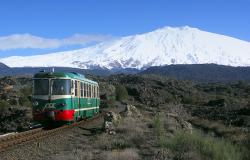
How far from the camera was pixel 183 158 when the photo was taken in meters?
15.0

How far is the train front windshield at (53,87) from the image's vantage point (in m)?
26.2

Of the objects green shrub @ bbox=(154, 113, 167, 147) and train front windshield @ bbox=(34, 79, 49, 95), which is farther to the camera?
train front windshield @ bbox=(34, 79, 49, 95)

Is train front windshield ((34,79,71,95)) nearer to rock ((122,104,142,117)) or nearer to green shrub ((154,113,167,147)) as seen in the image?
green shrub ((154,113,167,147))

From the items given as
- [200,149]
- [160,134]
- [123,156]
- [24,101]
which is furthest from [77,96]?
[24,101]

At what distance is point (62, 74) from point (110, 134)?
437 cm

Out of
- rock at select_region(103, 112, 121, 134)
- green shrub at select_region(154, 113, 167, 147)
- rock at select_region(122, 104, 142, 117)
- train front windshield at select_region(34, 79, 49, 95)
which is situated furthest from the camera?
rock at select_region(122, 104, 142, 117)

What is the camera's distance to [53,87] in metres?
26.3

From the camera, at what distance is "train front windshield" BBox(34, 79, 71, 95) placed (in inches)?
1032

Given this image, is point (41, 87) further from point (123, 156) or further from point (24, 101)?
point (24, 101)

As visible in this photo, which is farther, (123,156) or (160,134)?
(160,134)

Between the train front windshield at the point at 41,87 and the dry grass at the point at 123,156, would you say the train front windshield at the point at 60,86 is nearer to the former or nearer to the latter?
the train front windshield at the point at 41,87

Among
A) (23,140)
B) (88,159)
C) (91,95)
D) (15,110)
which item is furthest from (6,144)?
(15,110)

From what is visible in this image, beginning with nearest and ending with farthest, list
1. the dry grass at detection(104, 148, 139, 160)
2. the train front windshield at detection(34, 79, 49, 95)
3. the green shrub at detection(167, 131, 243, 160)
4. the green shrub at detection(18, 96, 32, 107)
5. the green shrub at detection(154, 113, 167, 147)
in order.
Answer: the dry grass at detection(104, 148, 139, 160) → the green shrub at detection(167, 131, 243, 160) → the green shrub at detection(154, 113, 167, 147) → the train front windshield at detection(34, 79, 49, 95) → the green shrub at detection(18, 96, 32, 107)

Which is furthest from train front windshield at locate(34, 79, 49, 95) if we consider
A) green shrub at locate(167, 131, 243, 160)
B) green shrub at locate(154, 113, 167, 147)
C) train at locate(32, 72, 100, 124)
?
green shrub at locate(167, 131, 243, 160)
